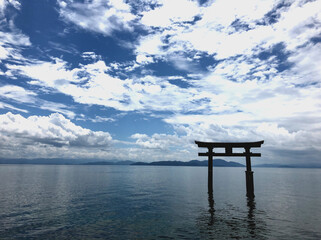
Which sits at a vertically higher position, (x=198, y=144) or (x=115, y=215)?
(x=198, y=144)

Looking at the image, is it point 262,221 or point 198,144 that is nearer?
point 262,221

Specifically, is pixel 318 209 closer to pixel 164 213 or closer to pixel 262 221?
pixel 262 221

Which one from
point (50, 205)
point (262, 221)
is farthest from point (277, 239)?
point (50, 205)

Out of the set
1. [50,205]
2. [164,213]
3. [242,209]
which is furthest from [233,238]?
[50,205]

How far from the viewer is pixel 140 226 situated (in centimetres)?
1717

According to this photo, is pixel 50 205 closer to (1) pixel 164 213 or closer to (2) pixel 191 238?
(1) pixel 164 213

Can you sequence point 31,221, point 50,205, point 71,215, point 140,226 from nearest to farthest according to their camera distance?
point 140,226, point 31,221, point 71,215, point 50,205

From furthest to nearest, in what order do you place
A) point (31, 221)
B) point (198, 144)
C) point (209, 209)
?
1. point (198, 144)
2. point (209, 209)
3. point (31, 221)

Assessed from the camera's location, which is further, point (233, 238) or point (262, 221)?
point (262, 221)

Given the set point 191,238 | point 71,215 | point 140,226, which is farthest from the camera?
point 71,215

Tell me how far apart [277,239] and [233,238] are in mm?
3144

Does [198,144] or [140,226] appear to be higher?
[198,144]

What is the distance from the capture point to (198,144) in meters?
29.0

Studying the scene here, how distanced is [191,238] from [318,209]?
19.8m
